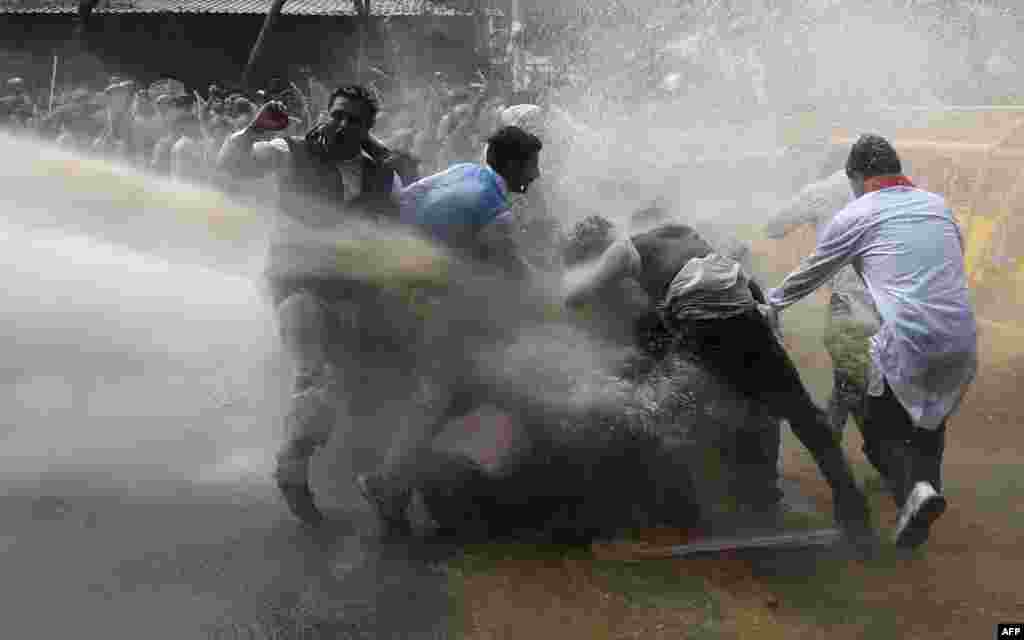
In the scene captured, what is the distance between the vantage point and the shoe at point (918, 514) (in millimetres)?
3973

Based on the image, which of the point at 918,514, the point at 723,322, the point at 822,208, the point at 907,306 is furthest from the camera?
the point at 822,208

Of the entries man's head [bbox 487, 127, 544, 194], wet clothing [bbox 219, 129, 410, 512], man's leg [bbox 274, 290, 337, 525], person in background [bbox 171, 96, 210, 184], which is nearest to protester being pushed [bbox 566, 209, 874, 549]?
man's head [bbox 487, 127, 544, 194]

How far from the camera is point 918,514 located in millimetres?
3994

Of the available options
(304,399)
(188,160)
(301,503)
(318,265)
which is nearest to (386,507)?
(301,503)

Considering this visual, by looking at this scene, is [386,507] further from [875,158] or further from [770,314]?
[875,158]

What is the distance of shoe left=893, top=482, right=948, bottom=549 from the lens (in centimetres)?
397

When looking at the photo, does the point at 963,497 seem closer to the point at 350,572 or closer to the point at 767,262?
the point at 350,572

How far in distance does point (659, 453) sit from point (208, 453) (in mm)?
2674

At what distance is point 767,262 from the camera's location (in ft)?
34.4

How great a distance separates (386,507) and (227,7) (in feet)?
79.4

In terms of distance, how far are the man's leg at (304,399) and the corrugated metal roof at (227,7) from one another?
2163cm

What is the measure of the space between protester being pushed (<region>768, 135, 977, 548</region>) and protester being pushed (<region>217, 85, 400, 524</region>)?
1916 mm

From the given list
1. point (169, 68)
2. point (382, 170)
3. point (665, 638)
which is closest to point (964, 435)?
point (665, 638)

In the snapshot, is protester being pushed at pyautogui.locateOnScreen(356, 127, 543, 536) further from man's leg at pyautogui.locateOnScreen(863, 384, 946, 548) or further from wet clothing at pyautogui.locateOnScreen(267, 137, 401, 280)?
man's leg at pyautogui.locateOnScreen(863, 384, 946, 548)
